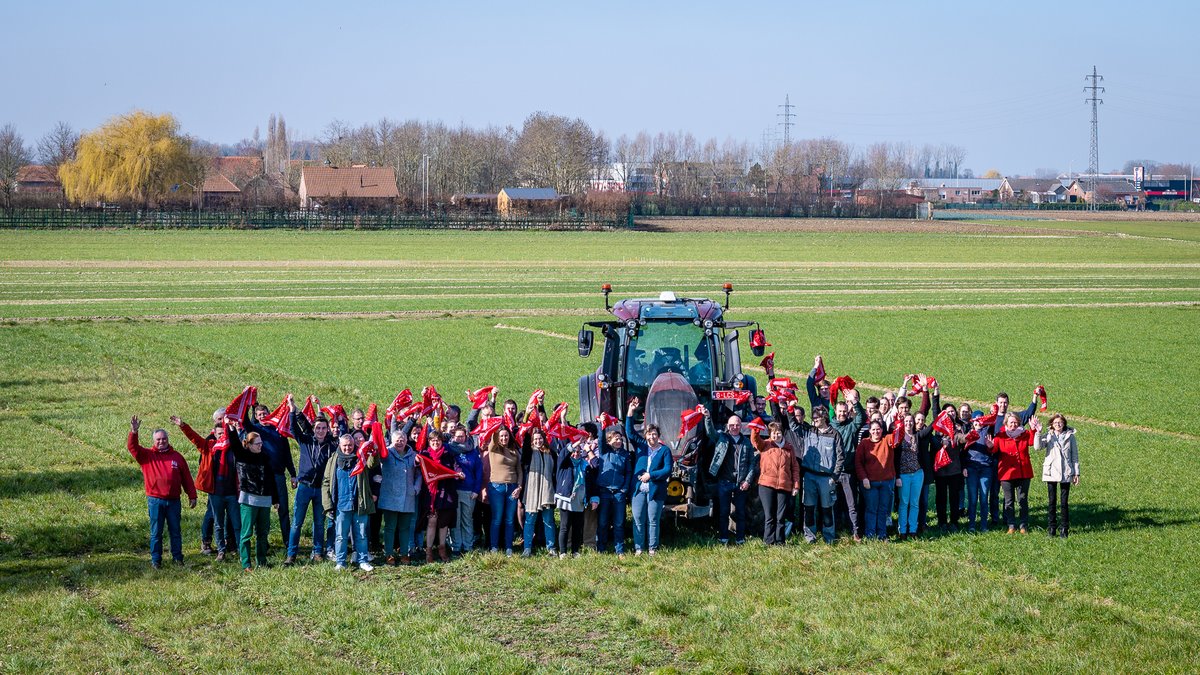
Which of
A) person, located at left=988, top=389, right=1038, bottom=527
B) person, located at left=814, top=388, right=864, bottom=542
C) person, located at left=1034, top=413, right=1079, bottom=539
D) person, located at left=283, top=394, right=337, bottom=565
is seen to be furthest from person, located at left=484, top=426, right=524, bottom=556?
person, located at left=1034, top=413, right=1079, bottom=539

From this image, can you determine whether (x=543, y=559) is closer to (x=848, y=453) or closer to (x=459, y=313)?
(x=848, y=453)

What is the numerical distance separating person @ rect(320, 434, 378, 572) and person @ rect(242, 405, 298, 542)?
57 cm

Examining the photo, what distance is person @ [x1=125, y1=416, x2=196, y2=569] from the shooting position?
12.5 m

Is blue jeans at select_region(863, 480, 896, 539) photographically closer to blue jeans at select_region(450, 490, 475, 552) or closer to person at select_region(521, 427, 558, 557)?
person at select_region(521, 427, 558, 557)

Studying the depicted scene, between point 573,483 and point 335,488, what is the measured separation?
2.40 meters

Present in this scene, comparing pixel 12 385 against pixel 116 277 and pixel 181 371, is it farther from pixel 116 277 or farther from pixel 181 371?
pixel 116 277

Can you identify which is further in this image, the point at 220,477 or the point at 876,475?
the point at 876,475

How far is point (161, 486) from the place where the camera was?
1255cm

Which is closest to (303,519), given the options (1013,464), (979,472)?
(979,472)

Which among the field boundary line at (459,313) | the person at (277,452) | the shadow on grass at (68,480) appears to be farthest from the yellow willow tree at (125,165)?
the person at (277,452)

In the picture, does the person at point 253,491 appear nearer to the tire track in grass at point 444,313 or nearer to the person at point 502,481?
the person at point 502,481

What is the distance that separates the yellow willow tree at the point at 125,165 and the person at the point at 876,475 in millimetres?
100234

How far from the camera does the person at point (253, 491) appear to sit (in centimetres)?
1264

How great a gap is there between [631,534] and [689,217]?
9894 centimetres
